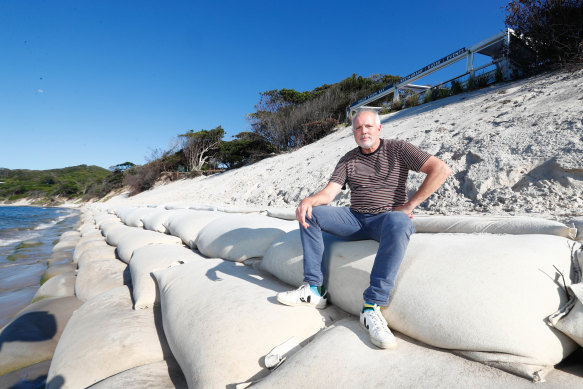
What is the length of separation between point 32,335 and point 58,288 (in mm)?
1050

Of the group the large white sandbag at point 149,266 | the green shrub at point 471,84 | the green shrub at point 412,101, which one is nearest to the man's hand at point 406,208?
the large white sandbag at point 149,266

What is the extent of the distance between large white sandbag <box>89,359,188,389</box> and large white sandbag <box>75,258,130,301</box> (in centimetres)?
135

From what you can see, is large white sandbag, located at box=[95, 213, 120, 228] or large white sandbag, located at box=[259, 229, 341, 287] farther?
large white sandbag, located at box=[95, 213, 120, 228]

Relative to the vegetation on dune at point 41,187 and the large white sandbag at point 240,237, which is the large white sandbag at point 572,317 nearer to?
the large white sandbag at point 240,237

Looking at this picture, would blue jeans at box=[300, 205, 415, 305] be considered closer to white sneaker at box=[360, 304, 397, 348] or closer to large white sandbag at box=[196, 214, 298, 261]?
white sneaker at box=[360, 304, 397, 348]

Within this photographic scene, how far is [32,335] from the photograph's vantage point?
157 cm

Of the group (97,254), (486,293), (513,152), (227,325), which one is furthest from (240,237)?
(513,152)

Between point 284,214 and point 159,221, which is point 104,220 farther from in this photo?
point 284,214

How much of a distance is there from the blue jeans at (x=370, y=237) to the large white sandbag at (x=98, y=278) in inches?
72.9

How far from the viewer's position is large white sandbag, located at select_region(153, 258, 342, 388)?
100cm

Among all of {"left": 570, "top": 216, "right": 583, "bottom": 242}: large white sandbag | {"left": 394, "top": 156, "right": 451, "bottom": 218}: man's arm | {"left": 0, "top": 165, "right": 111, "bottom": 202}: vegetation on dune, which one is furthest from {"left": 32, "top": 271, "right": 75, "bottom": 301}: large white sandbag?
{"left": 0, "top": 165, "right": 111, "bottom": 202}: vegetation on dune

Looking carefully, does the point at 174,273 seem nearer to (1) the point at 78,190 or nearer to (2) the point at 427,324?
(2) the point at 427,324

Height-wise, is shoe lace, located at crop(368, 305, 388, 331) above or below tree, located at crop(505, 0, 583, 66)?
below

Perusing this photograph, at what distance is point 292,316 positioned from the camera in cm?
120
